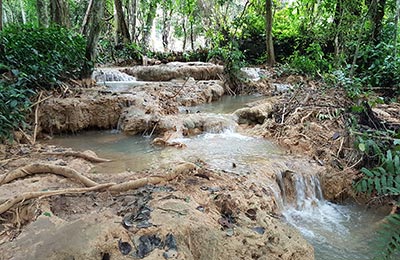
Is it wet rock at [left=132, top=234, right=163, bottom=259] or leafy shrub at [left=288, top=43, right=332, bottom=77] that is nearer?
wet rock at [left=132, top=234, right=163, bottom=259]

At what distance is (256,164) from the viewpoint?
3969 mm

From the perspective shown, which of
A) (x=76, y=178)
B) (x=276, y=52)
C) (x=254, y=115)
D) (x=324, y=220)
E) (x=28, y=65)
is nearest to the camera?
(x=76, y=178)

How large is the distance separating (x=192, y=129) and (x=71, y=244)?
4.02 meters

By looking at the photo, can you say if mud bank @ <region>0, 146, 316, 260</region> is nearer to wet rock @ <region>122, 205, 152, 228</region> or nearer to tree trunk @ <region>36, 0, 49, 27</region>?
wet rock @ <region>122, 205, 152, 228</region>

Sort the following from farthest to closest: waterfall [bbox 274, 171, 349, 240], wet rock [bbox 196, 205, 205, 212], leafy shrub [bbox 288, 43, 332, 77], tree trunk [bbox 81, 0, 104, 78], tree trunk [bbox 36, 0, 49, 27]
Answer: leafy shrub [bbox 288, 43, 332, 77] → tree trunk [bbox 36, 0, 49, 27] → tree trunk [bbox 81, 0, 104, 78] → waterfall [bbox 274, 171, 349, 240] → wet rock [bbox 196, 205, 205, 212]

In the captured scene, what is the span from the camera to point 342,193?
3973 millimetres

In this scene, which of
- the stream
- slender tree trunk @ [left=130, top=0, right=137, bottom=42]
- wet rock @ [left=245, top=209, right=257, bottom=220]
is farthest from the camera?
slender tree trunk @ [left=130, top=0, right=137, bottom=42]

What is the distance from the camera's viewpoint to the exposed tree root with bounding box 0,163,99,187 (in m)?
2.86

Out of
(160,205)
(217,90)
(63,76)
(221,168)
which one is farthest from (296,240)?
(217,90)

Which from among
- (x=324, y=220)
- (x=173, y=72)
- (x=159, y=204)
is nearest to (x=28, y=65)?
(x=159, y=204)

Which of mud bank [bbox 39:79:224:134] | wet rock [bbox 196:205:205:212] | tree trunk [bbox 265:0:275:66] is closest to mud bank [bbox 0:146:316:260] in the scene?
wet rock [bbox 196:205:205:212]

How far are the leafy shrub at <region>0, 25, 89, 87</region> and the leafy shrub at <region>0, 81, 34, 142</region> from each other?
567 mm

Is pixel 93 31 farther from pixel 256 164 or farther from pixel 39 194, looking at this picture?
pixel 39 194

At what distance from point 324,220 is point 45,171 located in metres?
3.12
